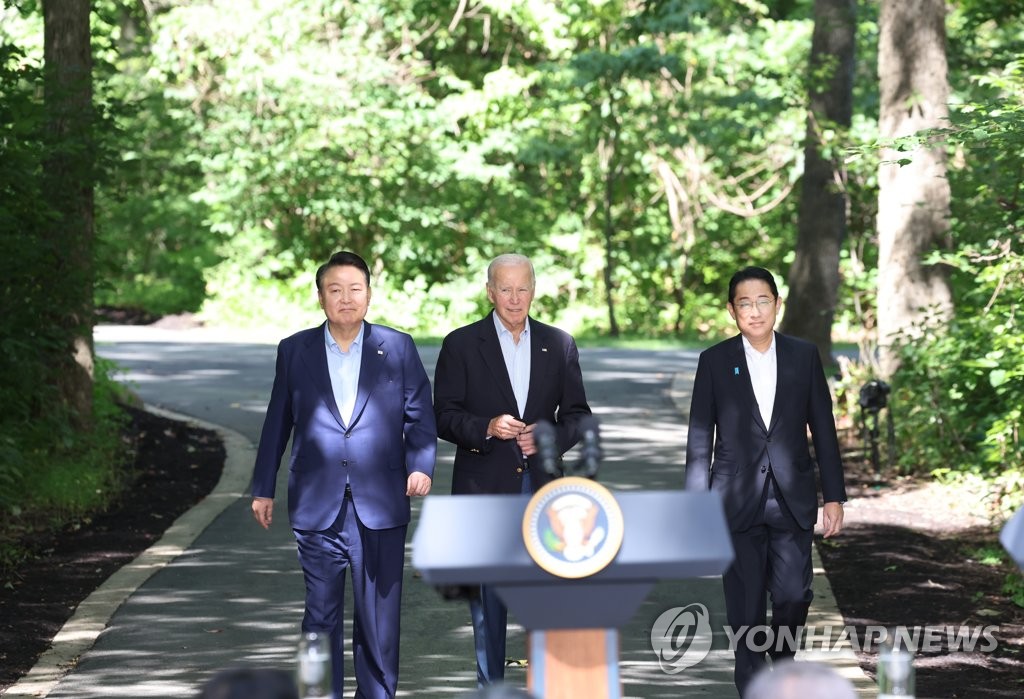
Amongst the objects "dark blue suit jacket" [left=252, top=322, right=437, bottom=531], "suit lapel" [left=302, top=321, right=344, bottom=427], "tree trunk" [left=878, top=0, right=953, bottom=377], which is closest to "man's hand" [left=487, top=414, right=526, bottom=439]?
"dark blue suit jacket" [left=252, top=322, right=437, bottom=531]

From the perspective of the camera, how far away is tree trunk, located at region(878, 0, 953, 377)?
16812 mm

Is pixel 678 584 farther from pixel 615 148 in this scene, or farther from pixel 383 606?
pixel 615 148

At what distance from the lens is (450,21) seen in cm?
3925

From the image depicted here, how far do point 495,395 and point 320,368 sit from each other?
772 mm

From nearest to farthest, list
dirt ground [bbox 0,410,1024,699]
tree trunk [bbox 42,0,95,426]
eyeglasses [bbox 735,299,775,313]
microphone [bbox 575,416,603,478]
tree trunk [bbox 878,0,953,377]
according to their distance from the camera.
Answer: microphone [bbox 575,416,603,478] → eyeglasses [bbox 735,299,775,313] → dirt ground [bbox 0,410,1024,699] → tree trunk [bbox 42,0,95,426] → tree trunk [bbox 878,0,953,377]

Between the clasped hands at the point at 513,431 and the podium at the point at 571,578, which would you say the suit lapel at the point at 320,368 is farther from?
the podium at the point at 571,578

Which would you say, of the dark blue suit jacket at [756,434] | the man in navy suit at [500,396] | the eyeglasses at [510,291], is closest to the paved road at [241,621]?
the man in navy suit at [500,396]

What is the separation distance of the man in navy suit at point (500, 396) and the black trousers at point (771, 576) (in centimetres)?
86

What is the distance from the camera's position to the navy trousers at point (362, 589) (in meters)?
7.05

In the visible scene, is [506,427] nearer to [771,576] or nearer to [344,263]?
[344,263]

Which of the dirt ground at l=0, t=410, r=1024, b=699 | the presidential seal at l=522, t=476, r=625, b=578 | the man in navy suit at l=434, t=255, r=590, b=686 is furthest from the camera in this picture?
the dirt ground at l=0, t=410, r=1024, b=699

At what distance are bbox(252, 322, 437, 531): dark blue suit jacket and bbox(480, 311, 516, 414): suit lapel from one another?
308 mm

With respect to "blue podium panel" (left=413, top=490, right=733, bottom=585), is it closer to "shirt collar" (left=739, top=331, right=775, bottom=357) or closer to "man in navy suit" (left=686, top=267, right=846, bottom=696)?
"man in navy suit" (left=686, top=267, right=846, bottom=696)

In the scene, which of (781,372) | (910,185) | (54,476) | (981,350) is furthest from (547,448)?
(910,185)
